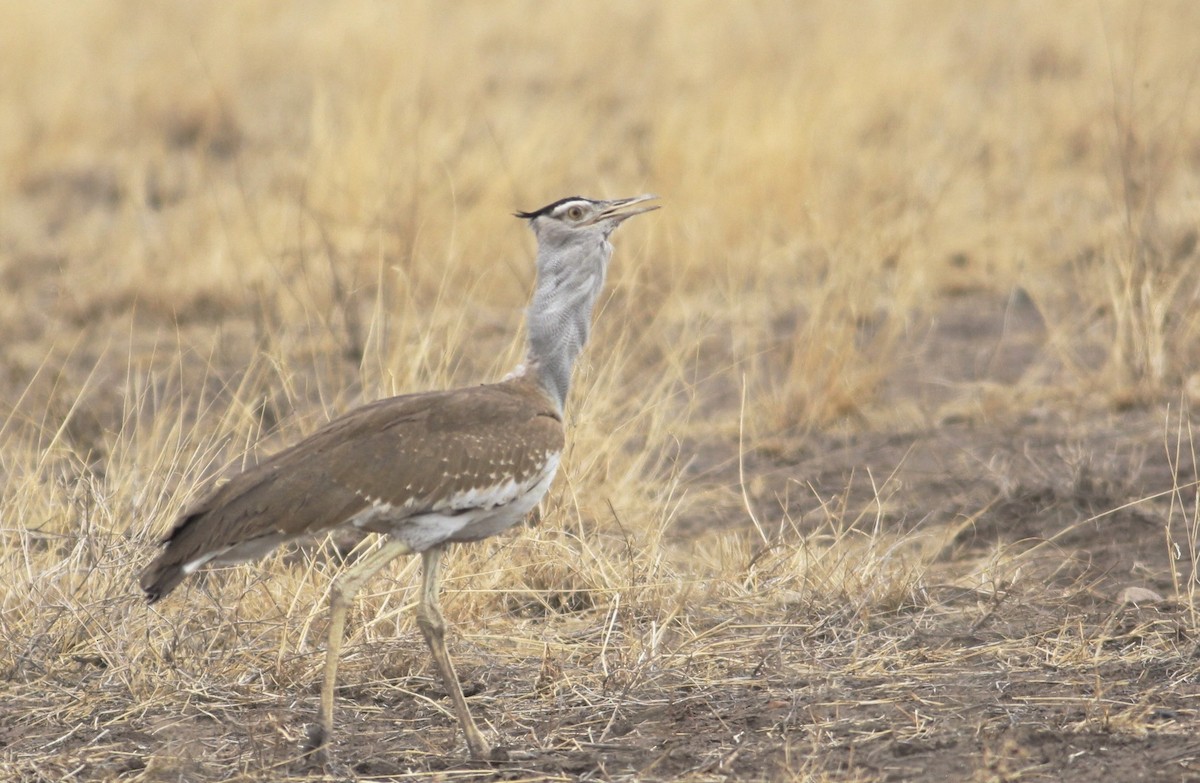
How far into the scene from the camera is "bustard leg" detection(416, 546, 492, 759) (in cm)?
378

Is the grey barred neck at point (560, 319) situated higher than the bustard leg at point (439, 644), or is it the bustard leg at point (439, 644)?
A: the grey barred neck at point (560, 319)

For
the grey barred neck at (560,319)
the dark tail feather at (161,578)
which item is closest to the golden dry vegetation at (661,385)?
the dark tail feather at (161,578)

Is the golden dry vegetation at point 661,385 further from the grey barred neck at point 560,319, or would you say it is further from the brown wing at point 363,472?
the grey barred neck at point 560,319

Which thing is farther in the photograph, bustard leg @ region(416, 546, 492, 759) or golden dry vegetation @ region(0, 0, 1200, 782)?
golden dry vegetation @ region(0, 0, 1200, 782)

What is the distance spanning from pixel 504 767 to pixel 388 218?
14.9 feet

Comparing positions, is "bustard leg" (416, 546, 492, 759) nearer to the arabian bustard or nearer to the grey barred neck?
the arabian bustard

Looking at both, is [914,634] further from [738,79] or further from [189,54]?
[189,54]

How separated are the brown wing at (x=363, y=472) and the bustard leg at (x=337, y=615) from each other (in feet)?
0.33

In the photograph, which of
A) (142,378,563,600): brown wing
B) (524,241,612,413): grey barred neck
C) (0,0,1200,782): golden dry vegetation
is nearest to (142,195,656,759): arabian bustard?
(142,378,563,600): brown wing

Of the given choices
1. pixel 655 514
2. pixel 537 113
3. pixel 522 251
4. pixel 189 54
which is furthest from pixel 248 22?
pixel 655 514

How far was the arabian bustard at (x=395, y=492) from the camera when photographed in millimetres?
3629

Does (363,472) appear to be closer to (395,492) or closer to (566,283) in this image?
(395,492)

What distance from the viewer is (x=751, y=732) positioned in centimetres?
391

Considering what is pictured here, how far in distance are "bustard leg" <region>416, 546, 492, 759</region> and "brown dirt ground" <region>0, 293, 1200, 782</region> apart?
61mm
